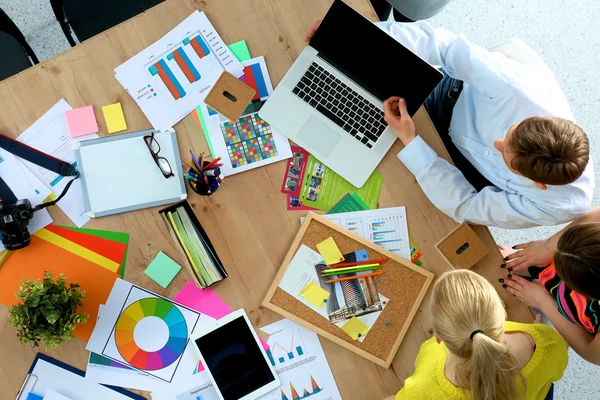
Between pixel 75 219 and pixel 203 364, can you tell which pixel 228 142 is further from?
pixel 203 364

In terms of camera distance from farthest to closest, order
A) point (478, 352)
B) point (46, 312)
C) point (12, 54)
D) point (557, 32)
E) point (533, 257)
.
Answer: point (557, 32)
point (12, 54)
point (533, 257)
point (46, 312)
point (478, 352)

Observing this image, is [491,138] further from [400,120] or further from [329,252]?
[329,252]

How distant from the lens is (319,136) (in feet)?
4.33

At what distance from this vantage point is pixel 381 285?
131 cm

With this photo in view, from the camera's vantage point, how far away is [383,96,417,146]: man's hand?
1.29m

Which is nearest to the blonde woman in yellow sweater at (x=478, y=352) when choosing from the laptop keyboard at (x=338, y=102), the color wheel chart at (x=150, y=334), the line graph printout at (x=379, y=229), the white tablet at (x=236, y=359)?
the line graph printout at (x=379, y=229)

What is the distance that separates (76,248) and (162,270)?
22 cm

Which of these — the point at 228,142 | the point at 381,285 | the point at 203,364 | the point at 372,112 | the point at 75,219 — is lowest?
the point at 203,364

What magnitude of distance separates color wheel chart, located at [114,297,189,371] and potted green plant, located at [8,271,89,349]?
0.11 m

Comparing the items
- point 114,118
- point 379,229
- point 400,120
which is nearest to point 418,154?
point 400,120

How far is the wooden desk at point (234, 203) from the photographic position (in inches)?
50.9

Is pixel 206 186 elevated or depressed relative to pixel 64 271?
elevated

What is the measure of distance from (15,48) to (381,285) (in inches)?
50.5

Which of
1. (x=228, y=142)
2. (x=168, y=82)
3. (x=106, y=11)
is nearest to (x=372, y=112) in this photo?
(x=228, y=142)
